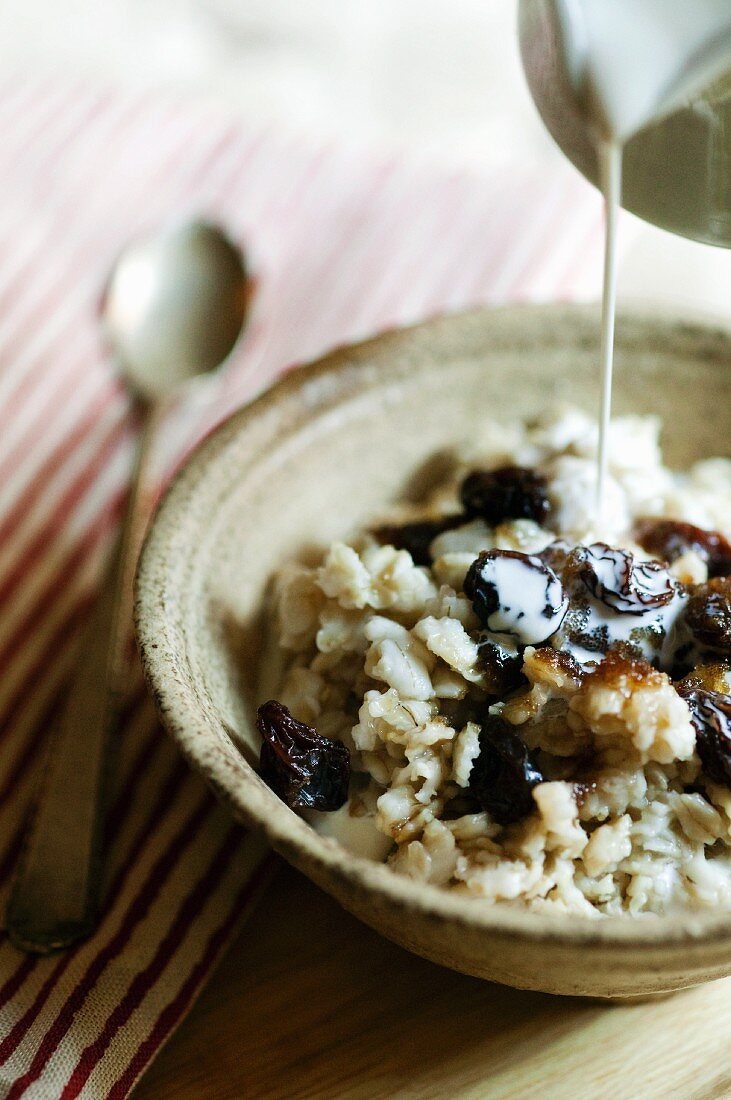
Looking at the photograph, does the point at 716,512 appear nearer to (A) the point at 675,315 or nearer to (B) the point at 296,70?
(A) the point at 675,315

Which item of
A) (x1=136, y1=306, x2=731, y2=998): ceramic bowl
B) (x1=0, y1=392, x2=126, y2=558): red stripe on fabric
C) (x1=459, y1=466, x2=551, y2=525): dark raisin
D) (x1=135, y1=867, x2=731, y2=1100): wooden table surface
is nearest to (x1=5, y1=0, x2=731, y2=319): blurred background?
(x1=0, y1=392, x2=126, y2=558): red stripe on fabric

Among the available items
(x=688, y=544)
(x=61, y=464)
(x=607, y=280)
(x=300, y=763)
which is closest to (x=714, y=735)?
(x=688, y=544)

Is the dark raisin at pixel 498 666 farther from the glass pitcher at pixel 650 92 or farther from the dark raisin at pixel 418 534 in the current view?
the glass pitcher at pixel 650 92

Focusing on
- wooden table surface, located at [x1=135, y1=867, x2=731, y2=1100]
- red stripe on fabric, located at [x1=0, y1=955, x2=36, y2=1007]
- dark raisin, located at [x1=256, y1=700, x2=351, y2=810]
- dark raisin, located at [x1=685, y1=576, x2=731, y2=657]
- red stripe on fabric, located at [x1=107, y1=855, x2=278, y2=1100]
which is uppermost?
dark raisin, located at [x1=256, y1=700, x2=351, y2=810]

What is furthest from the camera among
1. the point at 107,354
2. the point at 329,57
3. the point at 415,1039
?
the point at 329,57

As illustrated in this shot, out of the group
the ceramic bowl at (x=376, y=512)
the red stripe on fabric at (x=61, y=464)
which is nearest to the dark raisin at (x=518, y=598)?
the ceramic bowl at (x=376, y=512)

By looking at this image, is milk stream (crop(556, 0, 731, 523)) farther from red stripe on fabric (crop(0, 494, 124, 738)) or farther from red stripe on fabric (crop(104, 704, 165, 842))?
red stripe on fabric (crop(0, 494, 124, 738))

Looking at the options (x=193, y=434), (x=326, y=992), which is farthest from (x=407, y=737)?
(x=193, y=434)

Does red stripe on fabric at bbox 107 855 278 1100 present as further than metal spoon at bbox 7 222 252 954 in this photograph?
No

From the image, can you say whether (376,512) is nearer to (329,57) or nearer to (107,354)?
(107,354)
